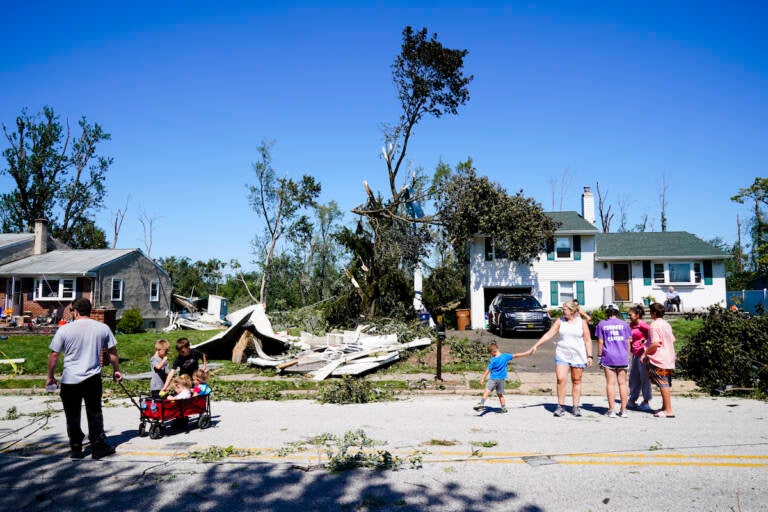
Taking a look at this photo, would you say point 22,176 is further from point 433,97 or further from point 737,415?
point 737,415

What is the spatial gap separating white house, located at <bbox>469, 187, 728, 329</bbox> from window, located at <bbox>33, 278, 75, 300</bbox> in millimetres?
24367

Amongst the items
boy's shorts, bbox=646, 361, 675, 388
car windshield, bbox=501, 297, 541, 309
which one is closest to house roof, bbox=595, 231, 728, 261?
car windshield, bbox=501, 297, 541, 309

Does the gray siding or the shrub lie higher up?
the gray siding

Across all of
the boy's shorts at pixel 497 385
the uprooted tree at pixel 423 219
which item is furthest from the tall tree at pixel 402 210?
the boy's shorts at pixel 497 385

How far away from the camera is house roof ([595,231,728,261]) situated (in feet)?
98.3

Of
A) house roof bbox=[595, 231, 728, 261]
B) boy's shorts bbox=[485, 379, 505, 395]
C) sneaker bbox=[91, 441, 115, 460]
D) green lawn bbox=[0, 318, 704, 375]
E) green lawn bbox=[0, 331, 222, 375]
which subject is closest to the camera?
sneaker bbox=[91, 441, 115, 460]

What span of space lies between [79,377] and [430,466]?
13.8ft

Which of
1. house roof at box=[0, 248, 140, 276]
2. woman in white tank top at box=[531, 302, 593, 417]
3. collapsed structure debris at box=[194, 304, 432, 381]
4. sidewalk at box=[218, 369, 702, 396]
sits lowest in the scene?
sidewalk at box=[218, 369, 702, 396]

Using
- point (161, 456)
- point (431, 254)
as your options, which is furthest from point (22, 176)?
point (161, 456)

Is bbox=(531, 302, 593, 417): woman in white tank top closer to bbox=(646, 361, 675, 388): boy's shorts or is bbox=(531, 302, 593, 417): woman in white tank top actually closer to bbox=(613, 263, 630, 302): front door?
bbox=(646, 361, 675, 388): boy's shorts

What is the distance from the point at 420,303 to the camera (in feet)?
92.8

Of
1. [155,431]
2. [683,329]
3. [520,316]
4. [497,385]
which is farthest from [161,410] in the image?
[683,329]

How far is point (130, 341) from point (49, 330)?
6.64 meters

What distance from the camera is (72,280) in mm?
31875
